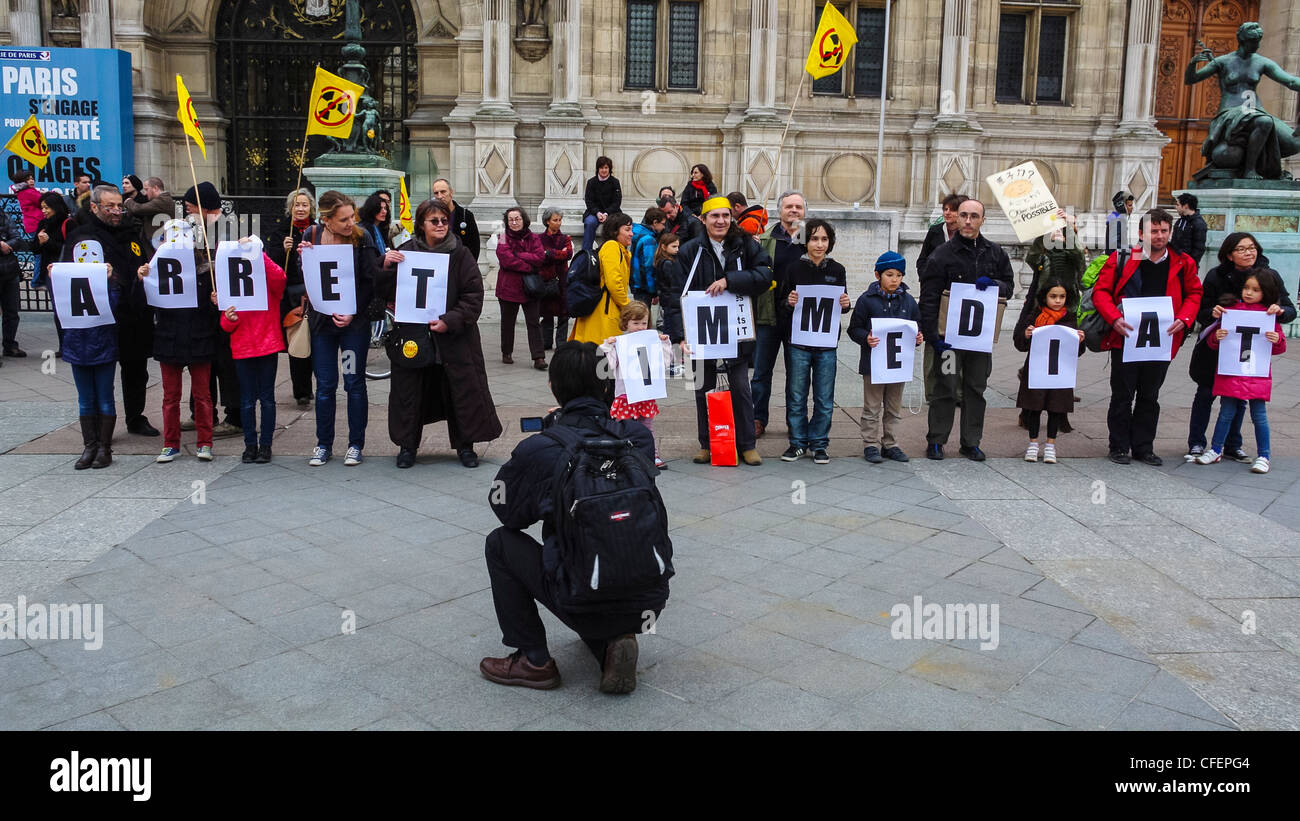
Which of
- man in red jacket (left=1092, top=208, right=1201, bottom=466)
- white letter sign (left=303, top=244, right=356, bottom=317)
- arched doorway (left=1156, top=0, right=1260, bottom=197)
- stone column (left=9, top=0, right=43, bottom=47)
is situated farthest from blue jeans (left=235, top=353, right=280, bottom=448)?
arched doorway (left=1156, top=0, right=1260, bottom=197)

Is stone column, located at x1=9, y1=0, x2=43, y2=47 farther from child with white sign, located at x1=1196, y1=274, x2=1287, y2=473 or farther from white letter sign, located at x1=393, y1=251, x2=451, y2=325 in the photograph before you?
child with white sign, located at x1=1196, y1=274, x2=1287, y2=473

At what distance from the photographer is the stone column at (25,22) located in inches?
735

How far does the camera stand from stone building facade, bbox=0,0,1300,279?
18734mm

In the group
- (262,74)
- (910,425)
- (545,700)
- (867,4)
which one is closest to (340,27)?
(262,74)

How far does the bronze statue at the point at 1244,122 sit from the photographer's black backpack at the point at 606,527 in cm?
1475

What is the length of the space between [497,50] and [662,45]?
288cm

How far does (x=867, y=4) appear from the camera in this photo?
64.4 feet

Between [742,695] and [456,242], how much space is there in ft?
16.9

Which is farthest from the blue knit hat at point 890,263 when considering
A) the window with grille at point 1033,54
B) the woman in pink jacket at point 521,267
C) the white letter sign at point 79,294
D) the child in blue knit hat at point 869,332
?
the window with grille at point 1033,54

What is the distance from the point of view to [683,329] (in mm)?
8742

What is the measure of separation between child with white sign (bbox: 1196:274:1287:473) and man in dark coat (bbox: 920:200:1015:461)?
6.09ft

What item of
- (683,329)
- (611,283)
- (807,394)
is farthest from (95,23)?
(807,394)

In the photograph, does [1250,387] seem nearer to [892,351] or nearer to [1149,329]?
[1149,329]
